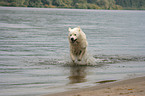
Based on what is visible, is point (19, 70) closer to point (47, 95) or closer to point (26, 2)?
point (47, 95)

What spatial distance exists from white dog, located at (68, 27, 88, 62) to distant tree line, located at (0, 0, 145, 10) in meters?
142

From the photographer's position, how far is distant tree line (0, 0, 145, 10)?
156 m

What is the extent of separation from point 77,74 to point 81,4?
162880mm

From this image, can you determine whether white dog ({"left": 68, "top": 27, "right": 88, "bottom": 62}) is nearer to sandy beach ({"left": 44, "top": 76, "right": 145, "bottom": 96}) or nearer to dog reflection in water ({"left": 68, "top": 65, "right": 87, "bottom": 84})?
dog reflection in water ({"left": 68, "top": 65, "right": 87, "bottom": 84})

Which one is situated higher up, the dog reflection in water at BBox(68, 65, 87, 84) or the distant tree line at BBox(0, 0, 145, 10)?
the dog reflection in water at BBox(68, 65, 87, 84)

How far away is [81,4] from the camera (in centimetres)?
17212

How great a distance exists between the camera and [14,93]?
327 inches

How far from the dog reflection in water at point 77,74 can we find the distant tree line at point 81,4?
142679 mm

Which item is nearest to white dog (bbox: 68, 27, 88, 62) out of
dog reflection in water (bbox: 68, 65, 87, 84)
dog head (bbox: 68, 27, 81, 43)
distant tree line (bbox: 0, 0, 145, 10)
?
dog head (bbox: 68, 27, 81, 43)

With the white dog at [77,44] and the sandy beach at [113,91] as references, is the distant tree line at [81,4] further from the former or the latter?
the sandy beach at [113,91]

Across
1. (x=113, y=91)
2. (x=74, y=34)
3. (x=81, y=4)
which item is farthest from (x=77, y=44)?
(x=81, y=4)

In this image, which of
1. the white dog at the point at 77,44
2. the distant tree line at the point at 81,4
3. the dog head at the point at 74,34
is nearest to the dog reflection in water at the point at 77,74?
the white dog at the point at 77,44

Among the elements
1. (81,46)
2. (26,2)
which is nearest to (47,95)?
(81,46)

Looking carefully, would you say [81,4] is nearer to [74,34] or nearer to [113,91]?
[74,34]
